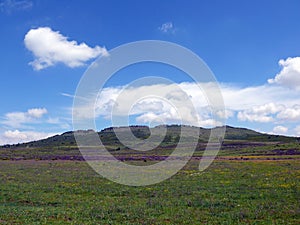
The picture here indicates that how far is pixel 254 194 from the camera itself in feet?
89.8

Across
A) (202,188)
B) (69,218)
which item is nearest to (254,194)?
(202,188)

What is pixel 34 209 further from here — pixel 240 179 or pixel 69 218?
pixel 240 179

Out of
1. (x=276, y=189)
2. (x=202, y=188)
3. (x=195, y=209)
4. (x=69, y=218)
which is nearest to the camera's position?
(x=69, y=218)

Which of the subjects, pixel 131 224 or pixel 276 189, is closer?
pixel 131 224

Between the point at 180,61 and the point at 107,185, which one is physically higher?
the point at 180,61

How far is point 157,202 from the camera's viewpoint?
25.1 metres

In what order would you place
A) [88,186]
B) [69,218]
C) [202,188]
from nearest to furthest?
[69,218] < [202,188] < [88,186]

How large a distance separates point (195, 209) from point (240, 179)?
1665cm

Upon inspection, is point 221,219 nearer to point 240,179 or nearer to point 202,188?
point 202,188

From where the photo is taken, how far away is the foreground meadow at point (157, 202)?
19.8 m

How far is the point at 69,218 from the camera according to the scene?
20422 mm

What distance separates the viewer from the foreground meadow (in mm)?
19812

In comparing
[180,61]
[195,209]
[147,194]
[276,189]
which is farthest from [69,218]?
[180,61]

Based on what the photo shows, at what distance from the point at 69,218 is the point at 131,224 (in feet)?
13.7
